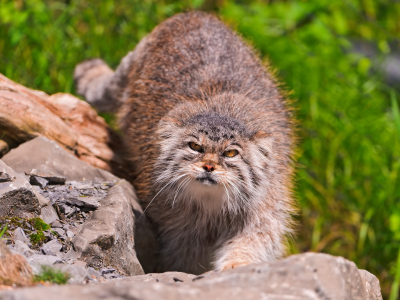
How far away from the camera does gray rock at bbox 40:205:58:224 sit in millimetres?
3767

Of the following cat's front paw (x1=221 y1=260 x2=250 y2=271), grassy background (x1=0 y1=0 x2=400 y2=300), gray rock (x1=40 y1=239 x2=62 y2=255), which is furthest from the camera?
grassy background (x1=0 y1=0 x2=400 y2=300)

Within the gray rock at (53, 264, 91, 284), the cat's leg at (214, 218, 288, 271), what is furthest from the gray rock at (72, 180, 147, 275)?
the cat's leg at (214, 218, 288, 271)

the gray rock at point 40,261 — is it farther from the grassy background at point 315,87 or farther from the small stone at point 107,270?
the grassy background at point 315,87

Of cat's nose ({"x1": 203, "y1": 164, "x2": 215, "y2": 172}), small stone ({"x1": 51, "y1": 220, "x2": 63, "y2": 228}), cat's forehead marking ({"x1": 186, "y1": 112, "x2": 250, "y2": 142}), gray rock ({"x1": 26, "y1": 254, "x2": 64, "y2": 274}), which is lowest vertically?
gray rock ({"x1": 26, "y1": 254, "x2": 64, "y2": 274})

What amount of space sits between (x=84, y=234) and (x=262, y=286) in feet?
4.92

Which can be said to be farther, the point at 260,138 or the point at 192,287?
the point at 260,138

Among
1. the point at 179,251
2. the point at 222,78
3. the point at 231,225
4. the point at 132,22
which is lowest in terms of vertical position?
the point at 179,251

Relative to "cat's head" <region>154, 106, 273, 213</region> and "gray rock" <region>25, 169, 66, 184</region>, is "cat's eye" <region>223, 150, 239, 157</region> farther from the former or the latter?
"gray rock" <region>25, 169, 66, 184</region>

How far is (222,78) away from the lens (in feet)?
16.7

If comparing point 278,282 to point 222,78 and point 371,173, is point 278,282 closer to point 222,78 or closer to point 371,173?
point 222,78

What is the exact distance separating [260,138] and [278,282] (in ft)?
5.69

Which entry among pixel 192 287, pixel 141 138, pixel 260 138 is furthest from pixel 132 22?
pixel 192 287

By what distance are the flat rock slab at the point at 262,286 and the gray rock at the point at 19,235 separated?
0.89m

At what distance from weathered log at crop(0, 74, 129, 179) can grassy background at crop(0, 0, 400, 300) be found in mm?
1173
